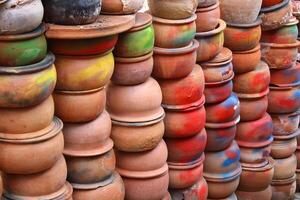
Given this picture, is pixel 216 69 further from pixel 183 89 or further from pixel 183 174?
pixel 183 174

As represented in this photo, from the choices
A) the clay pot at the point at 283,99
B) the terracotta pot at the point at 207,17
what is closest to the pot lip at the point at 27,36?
the terracotta pot at the point at 207,17

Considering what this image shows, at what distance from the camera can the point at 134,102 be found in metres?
2.63

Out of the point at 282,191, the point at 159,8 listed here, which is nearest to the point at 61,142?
the point at 159,8

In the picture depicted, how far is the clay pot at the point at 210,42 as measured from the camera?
292 centimetres

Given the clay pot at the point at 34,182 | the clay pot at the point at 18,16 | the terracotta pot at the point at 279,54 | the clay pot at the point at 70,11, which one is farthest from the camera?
the terracotta pot at the point at 279,54

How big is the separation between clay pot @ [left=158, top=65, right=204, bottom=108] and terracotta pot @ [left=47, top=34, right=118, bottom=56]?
0.56 meters

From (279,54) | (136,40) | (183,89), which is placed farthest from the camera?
(279,54)

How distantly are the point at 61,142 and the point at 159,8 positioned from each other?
2.41 ft

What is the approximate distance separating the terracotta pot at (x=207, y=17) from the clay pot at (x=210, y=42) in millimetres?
24

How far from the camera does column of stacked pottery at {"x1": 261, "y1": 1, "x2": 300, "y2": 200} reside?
11.0ft

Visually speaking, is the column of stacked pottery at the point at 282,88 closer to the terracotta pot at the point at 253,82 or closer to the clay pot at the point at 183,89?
the terracotta pot at the point at 253,82

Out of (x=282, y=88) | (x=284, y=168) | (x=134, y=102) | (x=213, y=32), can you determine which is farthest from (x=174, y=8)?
(x=284, y=168)

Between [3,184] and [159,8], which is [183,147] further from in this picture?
[3,184]

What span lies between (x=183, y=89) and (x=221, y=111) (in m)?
0.36
